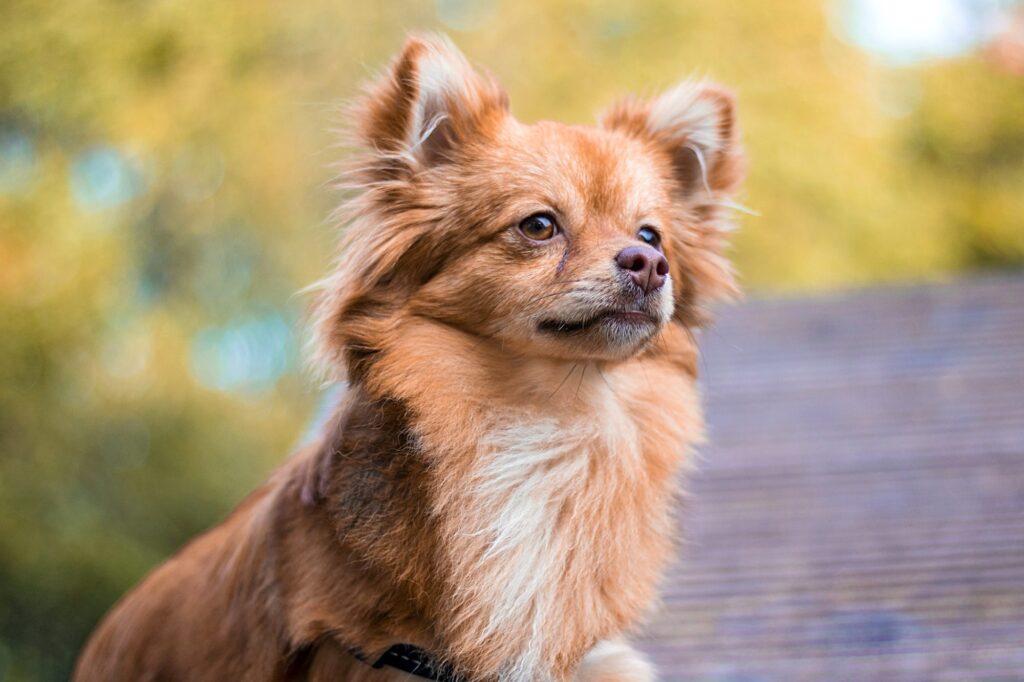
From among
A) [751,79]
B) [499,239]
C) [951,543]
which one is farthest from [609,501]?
[751,79]

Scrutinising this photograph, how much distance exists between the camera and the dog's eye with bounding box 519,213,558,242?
337cm

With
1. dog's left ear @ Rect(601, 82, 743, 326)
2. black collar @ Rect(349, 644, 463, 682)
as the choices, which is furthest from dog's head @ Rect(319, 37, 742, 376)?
black collar @ Rect(349, 644, 463, 682)

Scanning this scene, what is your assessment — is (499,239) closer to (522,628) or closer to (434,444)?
(434,444)

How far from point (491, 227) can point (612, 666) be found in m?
1.39

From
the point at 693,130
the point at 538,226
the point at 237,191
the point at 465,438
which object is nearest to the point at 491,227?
the point at 538,226

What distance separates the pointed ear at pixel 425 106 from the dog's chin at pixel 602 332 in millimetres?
741

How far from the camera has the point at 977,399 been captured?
6.33 meters

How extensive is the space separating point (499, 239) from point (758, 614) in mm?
2107

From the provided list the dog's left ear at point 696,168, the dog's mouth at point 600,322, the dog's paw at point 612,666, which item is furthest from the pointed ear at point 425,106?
the dog's paw at point 612,666

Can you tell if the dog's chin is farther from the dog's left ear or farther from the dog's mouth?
the dog's left ear

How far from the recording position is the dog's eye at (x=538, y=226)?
3.37 metres

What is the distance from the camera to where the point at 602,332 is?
3279mm

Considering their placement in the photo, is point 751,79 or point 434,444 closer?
point 434,444

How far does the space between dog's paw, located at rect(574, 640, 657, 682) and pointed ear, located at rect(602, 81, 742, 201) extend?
5.33 feet
